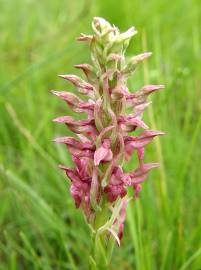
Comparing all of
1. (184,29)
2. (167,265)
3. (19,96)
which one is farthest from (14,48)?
(167,265)

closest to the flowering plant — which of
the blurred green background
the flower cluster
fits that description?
the flower cluster

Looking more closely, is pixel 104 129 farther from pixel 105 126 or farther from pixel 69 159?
pixel 69 159

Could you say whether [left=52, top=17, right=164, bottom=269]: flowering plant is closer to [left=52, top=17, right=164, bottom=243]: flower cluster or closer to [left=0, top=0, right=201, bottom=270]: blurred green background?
[left=52, top=17, right=164, bottom=243]: flower cluster

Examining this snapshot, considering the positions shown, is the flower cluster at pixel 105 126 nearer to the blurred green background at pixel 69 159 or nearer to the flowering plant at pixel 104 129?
the flowering plant at pixel 104 129

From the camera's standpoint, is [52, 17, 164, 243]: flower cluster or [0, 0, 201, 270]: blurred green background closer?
[52, 17, 164, 243]: flower cluster

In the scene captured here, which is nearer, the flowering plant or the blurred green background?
the flowering plant

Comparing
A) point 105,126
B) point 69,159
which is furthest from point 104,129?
point 69,159
